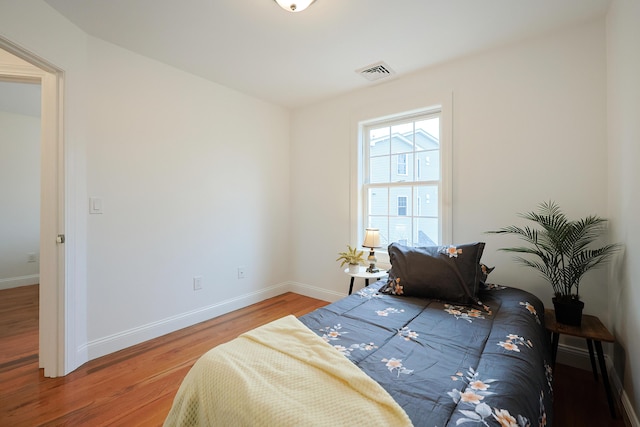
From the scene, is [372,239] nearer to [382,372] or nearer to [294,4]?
[382,372]

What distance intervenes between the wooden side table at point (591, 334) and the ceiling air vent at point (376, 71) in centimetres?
239

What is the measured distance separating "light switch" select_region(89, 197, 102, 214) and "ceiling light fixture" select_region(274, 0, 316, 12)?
197 centimetres

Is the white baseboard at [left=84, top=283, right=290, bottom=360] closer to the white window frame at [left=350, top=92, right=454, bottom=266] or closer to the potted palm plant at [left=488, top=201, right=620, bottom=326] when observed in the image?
the white window frame at [left=350, top=92, right=454, bottom=266]

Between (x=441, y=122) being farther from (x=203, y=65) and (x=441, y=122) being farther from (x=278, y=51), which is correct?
(x=203, y=65)

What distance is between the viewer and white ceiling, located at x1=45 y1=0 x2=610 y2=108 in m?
1.81

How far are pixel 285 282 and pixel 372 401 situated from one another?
2974 millimetres

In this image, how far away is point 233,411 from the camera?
0.87 m

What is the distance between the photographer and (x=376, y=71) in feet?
8.71

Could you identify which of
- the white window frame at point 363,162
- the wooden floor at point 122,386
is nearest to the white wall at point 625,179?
the wooden floor at point 122,386

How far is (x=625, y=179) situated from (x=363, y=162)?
2086mm

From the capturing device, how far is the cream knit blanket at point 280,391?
80 centimetres

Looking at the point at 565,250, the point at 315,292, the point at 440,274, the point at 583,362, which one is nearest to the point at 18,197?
the point at 315,292

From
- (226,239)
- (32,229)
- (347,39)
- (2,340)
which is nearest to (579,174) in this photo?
(347,39)

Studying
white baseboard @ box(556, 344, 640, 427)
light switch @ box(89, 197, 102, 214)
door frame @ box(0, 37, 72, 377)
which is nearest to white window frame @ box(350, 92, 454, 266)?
white baseboard @ box(556, 344, 640, 427)
